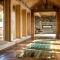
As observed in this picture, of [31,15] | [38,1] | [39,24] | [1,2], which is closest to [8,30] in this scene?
[1,2]

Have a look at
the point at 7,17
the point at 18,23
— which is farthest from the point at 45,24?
the point at 7,17

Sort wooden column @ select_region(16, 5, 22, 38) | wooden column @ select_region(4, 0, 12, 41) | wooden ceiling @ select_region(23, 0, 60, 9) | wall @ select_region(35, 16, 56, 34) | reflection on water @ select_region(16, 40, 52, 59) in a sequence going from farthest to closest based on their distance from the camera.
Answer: wall @ select_region(35, 16, 56, 34), wooden ceiling @ select_region(23, 0, 60, 9), wooden column @ select_region(16, 5, 22, 38), wooden column @ select_region(4, 0, 12, 41), reflection on water @ select_region(16, 40, 52, 59)

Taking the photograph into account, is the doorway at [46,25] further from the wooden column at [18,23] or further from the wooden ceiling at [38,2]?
the wooden column at [18,23]

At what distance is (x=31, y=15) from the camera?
45.3ft

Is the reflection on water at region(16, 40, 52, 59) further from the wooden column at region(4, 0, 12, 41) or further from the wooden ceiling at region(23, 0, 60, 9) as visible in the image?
the wooden ceiling at region(23, 0, 60, 9)

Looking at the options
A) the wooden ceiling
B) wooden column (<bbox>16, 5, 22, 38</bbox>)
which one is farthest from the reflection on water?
the wooden ceiling

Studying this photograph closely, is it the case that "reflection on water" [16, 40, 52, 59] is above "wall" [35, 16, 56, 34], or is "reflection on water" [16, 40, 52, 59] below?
below

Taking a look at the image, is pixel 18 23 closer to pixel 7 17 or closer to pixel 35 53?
pixel 7 17

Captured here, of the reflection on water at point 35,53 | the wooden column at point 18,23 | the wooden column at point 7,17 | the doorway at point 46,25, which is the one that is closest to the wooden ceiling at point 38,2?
the wooden column at point 18,23

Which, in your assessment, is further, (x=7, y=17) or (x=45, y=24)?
(x=45, y=24)

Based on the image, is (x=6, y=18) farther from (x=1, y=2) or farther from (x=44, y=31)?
(x=44, y=31)

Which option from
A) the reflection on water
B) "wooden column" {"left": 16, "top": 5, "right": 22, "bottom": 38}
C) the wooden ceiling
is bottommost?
the reflection on water

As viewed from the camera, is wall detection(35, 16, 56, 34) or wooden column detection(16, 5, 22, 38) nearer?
wooden column detection(16, 5, 22, 38)

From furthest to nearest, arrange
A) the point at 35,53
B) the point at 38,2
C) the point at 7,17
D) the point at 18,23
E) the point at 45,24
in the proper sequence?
the point at 45,24
the point at 38,2
the point at 18,23
the point at 7,17
the point at 35,53
